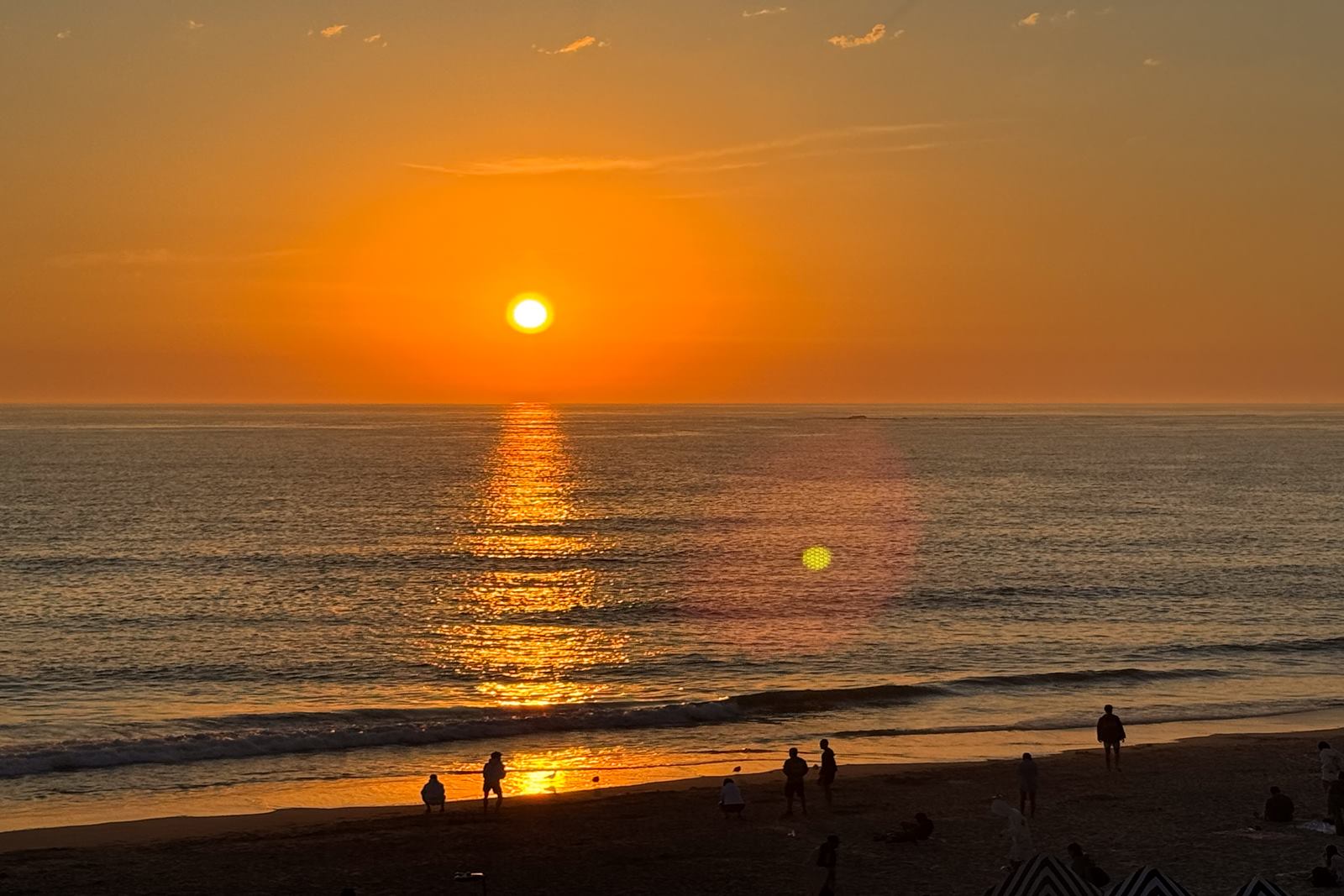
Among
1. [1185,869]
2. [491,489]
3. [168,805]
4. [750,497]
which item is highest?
[491,489]

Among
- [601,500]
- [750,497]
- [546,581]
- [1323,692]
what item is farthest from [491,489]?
[1323,692]

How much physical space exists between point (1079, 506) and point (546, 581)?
199ft

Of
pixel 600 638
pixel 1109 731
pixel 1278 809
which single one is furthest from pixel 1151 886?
pixel 600 638

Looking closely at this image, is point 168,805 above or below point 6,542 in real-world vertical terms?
below

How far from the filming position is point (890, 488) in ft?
473

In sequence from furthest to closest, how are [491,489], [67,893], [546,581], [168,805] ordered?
1. [491,489]
2. [546,581]
3. [168,805]
4. [67,893]

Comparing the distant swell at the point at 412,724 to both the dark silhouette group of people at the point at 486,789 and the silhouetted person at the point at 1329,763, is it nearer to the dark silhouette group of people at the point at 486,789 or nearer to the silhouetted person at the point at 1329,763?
the dark silhouette group of people at the point at 486,789

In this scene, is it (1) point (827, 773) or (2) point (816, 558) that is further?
(2) point (816, 558)

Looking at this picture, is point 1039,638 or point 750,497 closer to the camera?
point 1039,638

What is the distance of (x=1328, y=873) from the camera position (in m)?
21.6

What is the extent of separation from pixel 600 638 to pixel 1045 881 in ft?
125

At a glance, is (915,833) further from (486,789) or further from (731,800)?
(486,789)

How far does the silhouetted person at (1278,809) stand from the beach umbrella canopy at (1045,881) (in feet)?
34.4

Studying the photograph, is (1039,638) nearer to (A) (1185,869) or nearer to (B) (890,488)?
(A) (1185,869)
